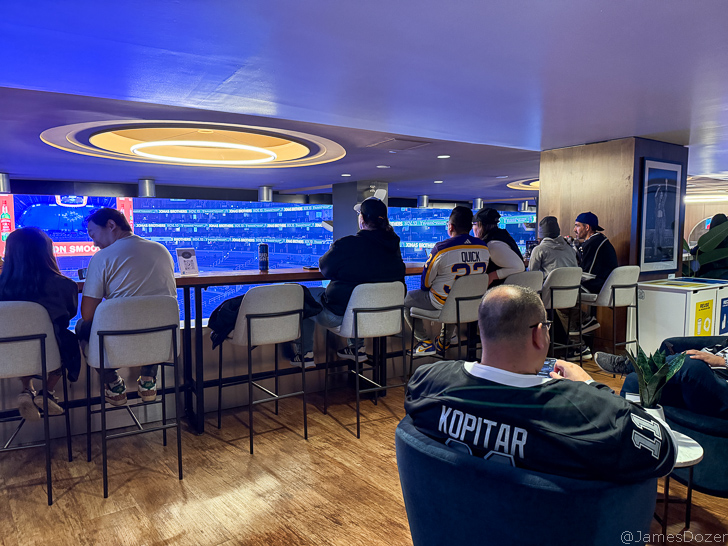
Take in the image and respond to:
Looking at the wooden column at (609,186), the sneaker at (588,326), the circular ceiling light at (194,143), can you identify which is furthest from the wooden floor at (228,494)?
the wooden column at (609,186)

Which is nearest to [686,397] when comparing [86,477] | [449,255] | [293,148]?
[449,255]

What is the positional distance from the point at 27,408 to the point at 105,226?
104cm

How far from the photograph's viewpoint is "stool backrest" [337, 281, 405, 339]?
3044 millimetres

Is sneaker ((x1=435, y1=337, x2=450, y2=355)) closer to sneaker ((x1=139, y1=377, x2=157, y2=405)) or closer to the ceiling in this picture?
the ceiling

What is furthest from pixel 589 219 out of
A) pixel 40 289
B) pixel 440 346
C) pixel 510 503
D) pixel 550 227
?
pixel 40 289

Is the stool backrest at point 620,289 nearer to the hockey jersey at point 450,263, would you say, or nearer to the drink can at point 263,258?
the hockey jersey at point 450,263

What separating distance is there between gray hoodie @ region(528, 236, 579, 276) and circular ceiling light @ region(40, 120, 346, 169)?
7.67 ft

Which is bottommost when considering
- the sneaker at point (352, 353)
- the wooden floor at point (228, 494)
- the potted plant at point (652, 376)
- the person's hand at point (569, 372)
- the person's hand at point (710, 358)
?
the wooden floor at point (228, 494)

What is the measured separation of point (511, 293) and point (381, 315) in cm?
189

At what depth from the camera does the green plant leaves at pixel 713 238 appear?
5352mm

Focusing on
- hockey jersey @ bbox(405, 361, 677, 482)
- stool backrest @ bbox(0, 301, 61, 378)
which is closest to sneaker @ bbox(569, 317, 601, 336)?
hockey jersey @ bbox(405, 361, 677, 482)

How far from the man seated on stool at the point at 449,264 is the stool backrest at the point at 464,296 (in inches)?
4.7

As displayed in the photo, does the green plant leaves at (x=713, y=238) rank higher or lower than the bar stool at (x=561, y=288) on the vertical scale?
higher

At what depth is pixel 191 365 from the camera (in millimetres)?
3236
